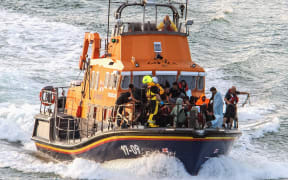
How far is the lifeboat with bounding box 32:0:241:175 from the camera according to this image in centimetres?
1087

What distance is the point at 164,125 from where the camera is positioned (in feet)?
36.3

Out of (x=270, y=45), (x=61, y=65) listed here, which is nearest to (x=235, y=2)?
(x=270, y=45)

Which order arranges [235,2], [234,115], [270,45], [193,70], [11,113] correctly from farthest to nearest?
[235,2] → [270,45] → [11,113] → [193,70] → [234,115]

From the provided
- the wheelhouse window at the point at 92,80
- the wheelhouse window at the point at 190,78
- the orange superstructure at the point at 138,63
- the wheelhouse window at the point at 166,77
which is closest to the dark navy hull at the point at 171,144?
the orange superstructure at the point at 138,63

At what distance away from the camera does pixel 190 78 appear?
42.6 feet

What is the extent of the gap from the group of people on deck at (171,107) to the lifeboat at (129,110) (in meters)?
0.06

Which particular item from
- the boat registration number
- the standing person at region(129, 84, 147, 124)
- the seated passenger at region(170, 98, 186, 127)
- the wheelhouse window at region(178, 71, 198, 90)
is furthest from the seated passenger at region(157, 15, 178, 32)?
the boat registration number

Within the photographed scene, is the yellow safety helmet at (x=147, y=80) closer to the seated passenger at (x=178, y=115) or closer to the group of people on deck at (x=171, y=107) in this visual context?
the group of people on deck at (x=171, y=107)

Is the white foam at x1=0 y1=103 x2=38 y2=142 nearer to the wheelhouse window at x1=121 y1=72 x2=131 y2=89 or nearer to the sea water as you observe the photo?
the sea water

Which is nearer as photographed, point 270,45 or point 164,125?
point 164,125

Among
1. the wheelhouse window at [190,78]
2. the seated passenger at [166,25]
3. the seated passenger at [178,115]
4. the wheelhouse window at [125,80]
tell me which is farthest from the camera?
the seated passenger at [166,25]

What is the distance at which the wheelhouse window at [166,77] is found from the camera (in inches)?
490

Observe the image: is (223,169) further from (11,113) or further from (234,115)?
(11,113)

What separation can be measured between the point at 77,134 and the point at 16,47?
47.1ft
